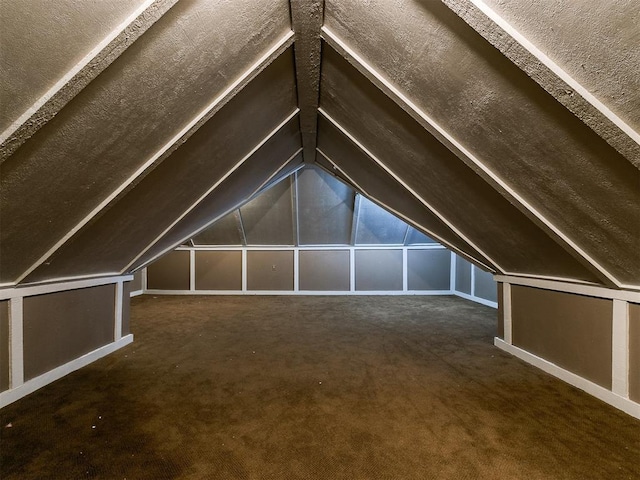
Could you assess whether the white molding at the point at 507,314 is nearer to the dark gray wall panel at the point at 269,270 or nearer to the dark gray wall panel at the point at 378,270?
the dark gray wall panel at the point at 378,270

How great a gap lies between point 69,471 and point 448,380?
2.57 meters

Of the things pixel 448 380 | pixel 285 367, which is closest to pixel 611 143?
pixel 448 380

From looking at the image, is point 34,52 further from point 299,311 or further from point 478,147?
point 299,311

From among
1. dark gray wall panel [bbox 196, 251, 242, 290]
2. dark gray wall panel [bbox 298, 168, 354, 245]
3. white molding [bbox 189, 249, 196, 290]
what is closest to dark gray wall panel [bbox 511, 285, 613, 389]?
dark gray wall panel [bbox 298, 168, 354, 245]

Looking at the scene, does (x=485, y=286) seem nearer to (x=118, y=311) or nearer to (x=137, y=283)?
(x=118, y=311)

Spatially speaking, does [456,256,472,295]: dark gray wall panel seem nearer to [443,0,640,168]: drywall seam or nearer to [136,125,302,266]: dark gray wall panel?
[136,125,302,266]: dark gray wall panel

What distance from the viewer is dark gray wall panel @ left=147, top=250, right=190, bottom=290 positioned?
23.5ft

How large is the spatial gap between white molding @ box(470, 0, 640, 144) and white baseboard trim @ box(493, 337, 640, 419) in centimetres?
187

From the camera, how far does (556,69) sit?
4.11ft

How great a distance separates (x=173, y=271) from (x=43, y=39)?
6.66m

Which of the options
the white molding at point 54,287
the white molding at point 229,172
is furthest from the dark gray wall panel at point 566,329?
the white molding at point 54,287

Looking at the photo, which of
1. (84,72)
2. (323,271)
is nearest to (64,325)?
(84,72)

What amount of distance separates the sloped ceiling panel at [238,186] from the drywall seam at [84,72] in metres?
1.76

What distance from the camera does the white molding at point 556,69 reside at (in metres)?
1.23
